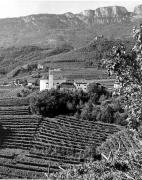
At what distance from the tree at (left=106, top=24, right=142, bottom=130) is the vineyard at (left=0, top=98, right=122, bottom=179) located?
22658 millimetres

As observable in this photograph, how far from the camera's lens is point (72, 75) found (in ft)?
253

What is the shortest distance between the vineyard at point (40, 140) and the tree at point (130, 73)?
22.7m

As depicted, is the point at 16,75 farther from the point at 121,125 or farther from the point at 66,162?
the point at 66,162

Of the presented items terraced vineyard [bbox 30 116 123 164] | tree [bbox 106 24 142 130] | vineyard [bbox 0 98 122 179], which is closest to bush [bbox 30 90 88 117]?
vineyard [bbox 0 98 122 179]

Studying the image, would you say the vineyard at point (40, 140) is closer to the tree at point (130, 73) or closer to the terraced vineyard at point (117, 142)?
the terraced vineyard at point (117, 142)

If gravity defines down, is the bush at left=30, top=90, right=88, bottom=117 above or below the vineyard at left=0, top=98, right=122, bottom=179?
above

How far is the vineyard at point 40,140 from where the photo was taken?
33875 millimetres

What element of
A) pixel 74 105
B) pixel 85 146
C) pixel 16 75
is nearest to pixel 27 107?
pixel 74 105

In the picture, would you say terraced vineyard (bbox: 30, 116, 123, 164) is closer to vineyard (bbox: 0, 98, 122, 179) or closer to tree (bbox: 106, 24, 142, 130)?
vineyard (bbox: 0, 98, 122, 179)

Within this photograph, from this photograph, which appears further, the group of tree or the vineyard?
the group of tree

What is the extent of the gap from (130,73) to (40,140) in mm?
33732

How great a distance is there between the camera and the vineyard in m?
33.9

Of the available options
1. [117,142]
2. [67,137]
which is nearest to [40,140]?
[67,137]

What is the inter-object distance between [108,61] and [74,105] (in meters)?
45.4
